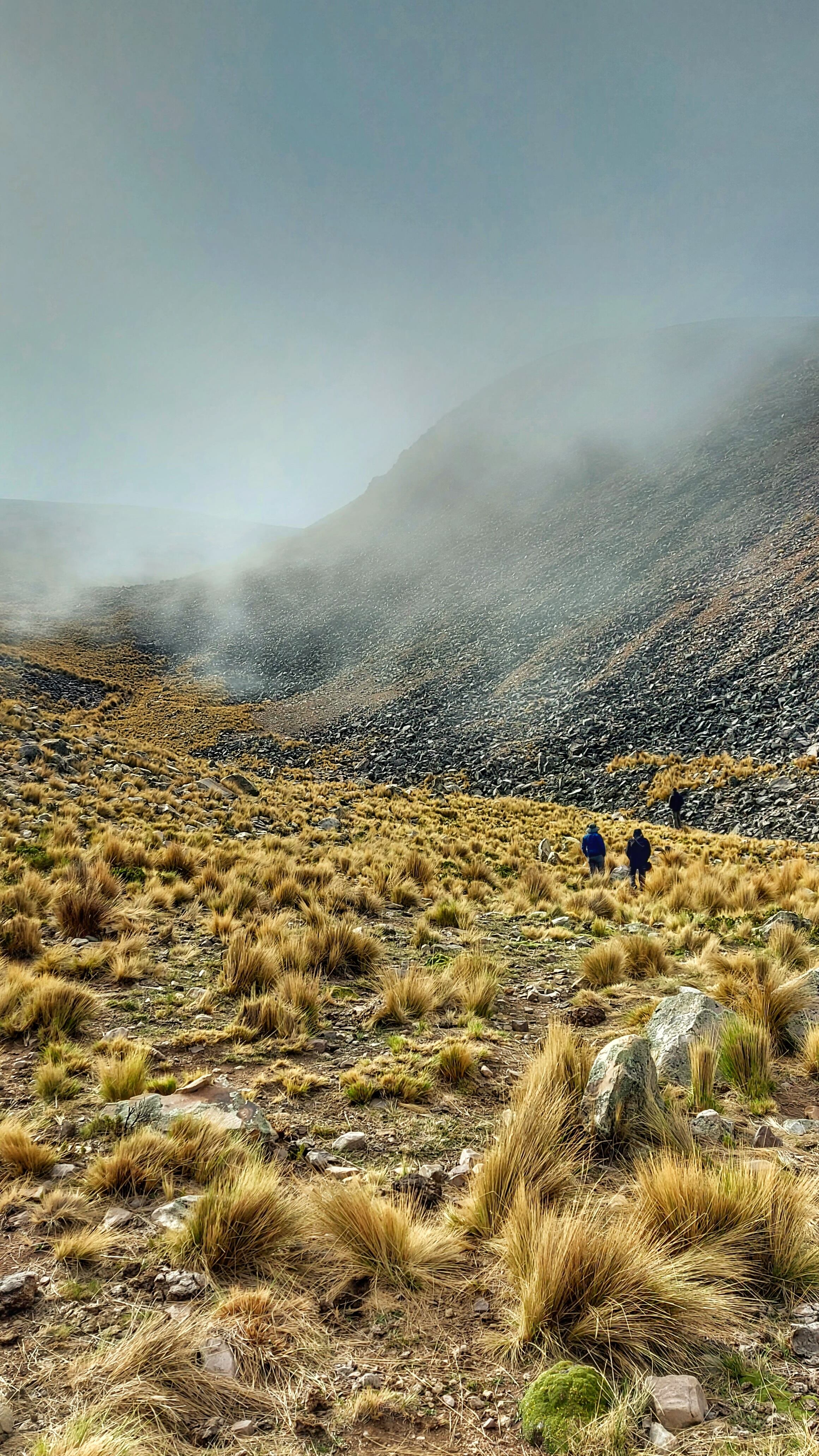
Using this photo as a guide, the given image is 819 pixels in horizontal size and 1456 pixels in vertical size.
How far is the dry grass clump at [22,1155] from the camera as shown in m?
3.52

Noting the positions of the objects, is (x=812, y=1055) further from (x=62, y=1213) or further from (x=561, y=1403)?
(x=62, y=1213)

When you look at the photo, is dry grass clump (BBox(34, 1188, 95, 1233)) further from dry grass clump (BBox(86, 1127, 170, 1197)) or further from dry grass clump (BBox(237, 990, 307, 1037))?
dry grass clump (BBox(237, 990, 307, 1037))

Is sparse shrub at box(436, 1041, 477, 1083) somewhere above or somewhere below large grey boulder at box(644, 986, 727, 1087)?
above

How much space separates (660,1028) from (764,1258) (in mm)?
2763

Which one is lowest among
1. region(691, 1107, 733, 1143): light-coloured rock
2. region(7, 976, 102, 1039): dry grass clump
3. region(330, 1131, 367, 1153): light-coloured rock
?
region(691, 1107, 733, 1143): light-coloured rock

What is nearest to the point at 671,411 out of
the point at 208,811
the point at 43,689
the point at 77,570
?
the point at 43,689

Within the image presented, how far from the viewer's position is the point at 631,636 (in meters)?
41.5

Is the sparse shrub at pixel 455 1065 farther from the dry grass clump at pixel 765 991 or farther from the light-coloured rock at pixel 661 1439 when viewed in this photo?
the light-coloured rock at pixel 661 1439

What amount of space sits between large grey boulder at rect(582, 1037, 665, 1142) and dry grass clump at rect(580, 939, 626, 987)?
3201 mm

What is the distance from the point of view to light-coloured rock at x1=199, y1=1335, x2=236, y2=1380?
7.63 feet

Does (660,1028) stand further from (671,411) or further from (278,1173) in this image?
(671,411)

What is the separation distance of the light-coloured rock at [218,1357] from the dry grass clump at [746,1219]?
1.84 m

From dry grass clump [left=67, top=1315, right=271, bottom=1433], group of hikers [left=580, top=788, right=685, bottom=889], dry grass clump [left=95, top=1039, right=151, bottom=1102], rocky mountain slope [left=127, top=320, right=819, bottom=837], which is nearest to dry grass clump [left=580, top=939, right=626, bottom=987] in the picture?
dry grass clump [left=95, top=1039, right=151, bottom=1102]

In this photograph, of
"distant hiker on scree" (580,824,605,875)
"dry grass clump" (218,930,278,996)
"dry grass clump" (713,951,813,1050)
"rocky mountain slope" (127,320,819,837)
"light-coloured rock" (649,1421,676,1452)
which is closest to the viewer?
"light-coloured rock" (649,1421,676,1452)
